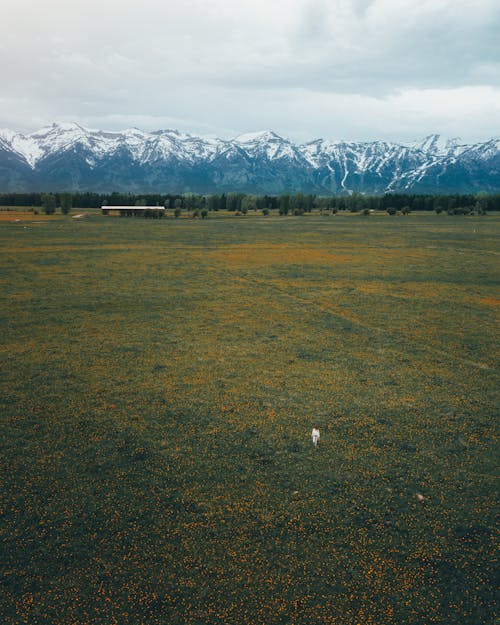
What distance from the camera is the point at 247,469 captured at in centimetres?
955

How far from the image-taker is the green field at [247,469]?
672 centimetres

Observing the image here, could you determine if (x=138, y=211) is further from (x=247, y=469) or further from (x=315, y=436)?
(x=247, y=469)

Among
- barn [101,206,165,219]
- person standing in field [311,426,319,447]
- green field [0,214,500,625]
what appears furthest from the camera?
barn [101,206,165,219]

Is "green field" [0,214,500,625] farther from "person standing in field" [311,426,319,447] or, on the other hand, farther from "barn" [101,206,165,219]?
"barn" [101,206,165,219]

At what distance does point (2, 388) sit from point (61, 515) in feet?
22.7

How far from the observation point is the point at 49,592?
667 centimetres

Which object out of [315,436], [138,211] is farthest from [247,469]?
[138,211]

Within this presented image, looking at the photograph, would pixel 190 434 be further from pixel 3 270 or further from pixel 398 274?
pixel 3 270

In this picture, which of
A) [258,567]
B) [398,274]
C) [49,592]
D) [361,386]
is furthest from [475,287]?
[49,592]

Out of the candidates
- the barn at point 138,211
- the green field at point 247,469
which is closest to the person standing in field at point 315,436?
the green field at point 247,469

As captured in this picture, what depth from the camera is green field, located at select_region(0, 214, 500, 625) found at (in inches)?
265

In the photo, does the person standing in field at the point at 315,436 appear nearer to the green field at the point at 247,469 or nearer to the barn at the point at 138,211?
the green field at the point at 247,469

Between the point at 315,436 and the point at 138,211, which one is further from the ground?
the point at 138,211

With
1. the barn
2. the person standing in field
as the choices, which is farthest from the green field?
the barn
